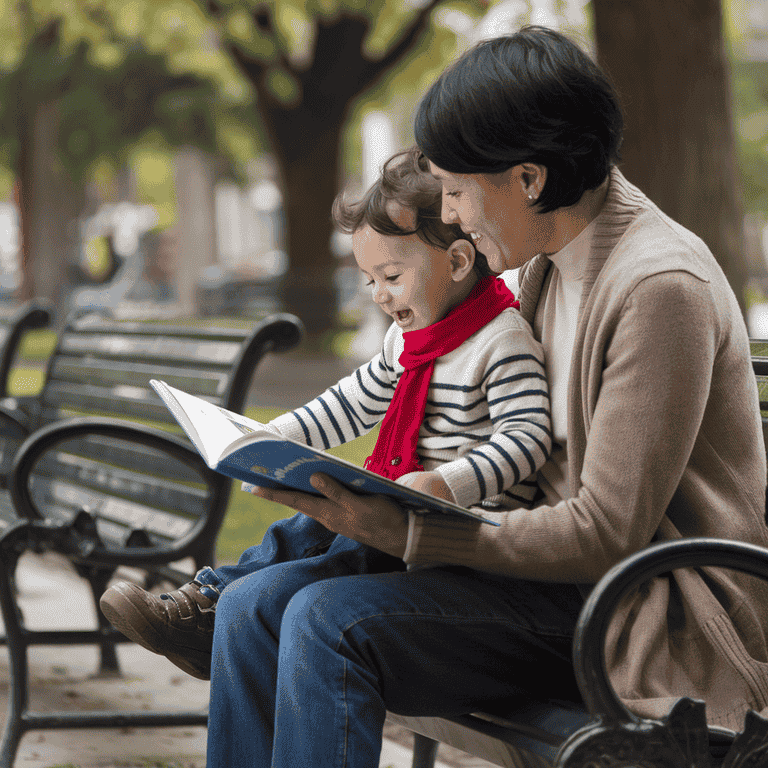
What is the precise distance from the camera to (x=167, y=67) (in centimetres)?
1880

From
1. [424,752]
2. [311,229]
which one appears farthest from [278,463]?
[311,229]

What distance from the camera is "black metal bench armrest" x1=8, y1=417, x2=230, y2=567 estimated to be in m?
3.10

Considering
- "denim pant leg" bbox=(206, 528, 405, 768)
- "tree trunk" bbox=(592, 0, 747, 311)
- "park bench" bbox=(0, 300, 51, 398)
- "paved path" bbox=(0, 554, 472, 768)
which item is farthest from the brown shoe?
"tree trunk" bbox=(592, 0, 747, 311)

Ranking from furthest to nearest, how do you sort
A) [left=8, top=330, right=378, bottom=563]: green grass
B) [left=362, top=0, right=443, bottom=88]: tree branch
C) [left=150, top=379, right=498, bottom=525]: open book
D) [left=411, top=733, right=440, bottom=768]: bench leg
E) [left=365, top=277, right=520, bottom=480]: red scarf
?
[left=362, top=0, right=443, bottom=88]: tree branch
[left=8, top=330, right=378, bottom=563]: green grass
[left=411, top=733, right=440, bottom=768]: bench leg
[left=365, top=277, right=520, bottom=480]: red scarf
[left=150, top=379, right=498, bottom=525]: open book

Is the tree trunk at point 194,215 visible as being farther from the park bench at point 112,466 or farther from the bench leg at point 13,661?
the bench leg at point 13,661

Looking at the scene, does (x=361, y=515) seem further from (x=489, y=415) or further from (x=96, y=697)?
(x=96, y=697)

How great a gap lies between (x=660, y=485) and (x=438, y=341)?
2.12ft

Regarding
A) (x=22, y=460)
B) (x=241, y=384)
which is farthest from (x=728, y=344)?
(x=22, y=460)

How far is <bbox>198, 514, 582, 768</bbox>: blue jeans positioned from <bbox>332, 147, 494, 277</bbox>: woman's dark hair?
64cm

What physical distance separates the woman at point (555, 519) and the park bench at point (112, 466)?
1.05 m

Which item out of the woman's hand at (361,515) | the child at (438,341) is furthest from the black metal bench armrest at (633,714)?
the child at (438,341)

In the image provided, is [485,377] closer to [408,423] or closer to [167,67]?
[408,423]

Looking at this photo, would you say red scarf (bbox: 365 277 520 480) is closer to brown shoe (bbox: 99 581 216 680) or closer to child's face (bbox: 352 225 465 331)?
child's face (bbox: 352 225 465 331)

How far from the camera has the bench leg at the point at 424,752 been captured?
268 centimetres
